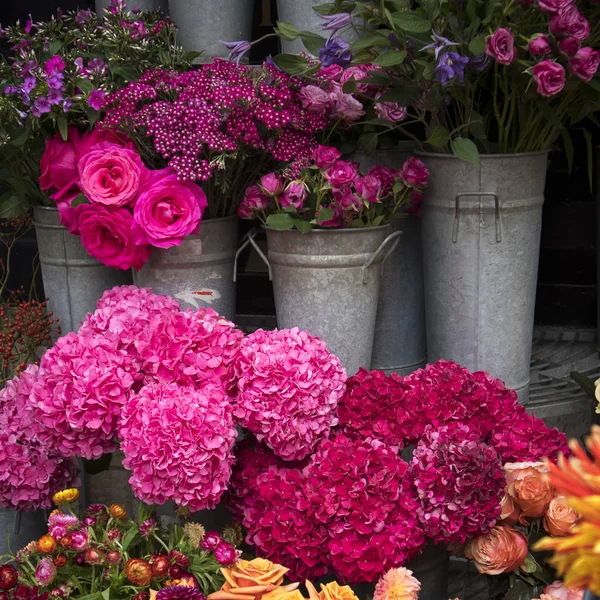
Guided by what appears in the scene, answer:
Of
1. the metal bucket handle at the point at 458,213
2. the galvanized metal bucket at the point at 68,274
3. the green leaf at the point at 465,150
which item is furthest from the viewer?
the galvanized metal bucket at the point at 68,274

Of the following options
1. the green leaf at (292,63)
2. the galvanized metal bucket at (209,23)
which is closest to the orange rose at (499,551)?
the green leaf at (292,63)

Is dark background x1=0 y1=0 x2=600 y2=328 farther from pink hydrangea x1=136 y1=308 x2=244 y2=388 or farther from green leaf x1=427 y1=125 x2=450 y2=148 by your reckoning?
pink hydrangea x1=136 y1=308 x2=244 y2=388

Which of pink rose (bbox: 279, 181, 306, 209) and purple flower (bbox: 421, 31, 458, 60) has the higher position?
purple flower (bbox: 421, 31, 458, 60)

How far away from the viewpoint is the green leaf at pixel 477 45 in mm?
1256

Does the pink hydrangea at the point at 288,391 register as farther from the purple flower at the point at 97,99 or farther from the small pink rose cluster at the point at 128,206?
the purple flower at the point at 97,99

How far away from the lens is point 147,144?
149 centimetres

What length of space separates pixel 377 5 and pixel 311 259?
16.7 inches

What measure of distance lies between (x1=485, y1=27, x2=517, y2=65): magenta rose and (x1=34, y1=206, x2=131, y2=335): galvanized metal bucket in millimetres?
850

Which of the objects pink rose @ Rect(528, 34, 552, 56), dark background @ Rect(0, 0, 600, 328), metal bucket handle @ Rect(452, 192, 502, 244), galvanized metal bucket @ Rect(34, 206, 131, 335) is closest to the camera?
pink rose @ Rect(528, 34, 552, 56)

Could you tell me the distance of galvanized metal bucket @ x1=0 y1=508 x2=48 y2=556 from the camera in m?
1.41

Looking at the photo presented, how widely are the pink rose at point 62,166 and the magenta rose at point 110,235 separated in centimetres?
6

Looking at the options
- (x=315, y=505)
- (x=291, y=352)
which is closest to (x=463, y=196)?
(x=291, y=352)

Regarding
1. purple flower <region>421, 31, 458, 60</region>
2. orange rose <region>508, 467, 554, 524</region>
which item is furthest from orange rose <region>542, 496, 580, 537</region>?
purple flower <region>421, 31, 458, 60</region>

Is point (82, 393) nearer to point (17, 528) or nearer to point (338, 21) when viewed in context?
point (17, 528)
